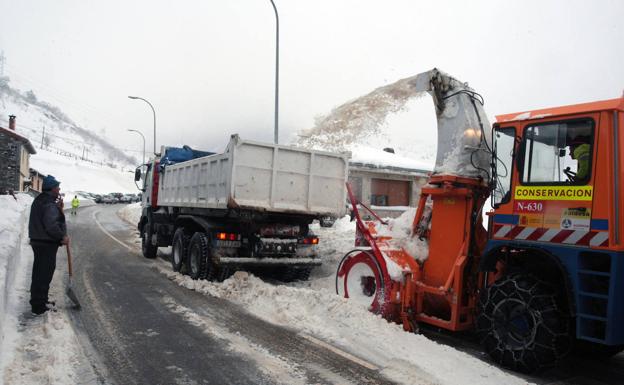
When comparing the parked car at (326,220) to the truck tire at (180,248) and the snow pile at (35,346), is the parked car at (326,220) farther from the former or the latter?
the snow pile at (35,346)

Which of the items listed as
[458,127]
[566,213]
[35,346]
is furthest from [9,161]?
[566,213]

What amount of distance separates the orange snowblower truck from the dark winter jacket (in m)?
4.15

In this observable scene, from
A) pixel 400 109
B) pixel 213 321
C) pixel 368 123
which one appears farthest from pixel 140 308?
pixel 400 109

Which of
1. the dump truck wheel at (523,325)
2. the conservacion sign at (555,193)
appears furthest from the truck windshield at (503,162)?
the dump truck wheel at (523,325)

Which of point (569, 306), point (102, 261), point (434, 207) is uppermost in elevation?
point (434, 207)

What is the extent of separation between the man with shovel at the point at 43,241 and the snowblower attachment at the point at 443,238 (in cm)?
414

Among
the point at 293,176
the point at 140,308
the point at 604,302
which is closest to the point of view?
the point at 604,302

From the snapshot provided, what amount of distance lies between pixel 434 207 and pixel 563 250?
198 centimetres

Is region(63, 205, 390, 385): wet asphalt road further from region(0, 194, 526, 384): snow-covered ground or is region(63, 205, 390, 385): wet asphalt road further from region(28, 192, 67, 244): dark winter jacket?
region(28, 192, 67, 244): dark winter jacket

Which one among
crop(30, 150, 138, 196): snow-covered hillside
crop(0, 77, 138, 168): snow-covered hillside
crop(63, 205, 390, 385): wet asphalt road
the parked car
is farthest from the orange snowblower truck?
crop(0, 77, 138, 168): snow-covered hillside

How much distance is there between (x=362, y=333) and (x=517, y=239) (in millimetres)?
2062

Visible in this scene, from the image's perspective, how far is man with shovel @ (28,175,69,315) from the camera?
5918 mm

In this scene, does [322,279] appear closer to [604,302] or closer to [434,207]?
[434,207]

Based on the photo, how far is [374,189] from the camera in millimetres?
21203
